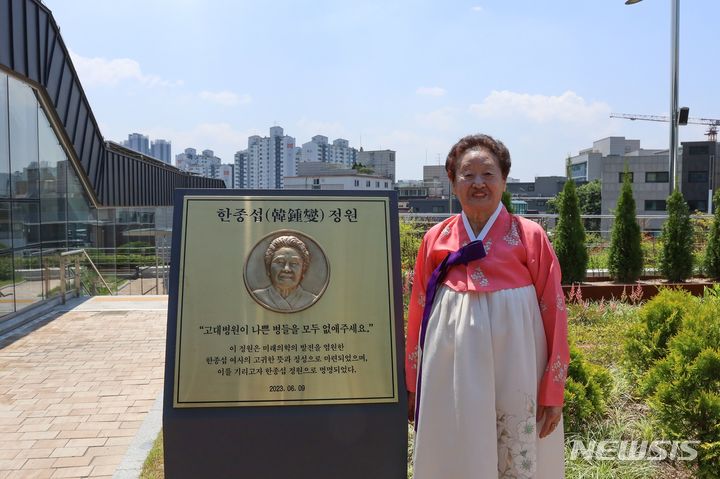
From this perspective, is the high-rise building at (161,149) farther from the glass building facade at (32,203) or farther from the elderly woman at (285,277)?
the elderly woman at (285,277)

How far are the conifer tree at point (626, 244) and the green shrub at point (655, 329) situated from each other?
5776 millimetres

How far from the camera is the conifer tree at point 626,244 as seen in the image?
9.98 metres

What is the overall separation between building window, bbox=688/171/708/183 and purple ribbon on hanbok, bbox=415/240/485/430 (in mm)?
52395

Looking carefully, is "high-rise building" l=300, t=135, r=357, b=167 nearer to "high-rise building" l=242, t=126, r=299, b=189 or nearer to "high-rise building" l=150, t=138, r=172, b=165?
"high-rise building" l=242, t=126, r=299, b=189

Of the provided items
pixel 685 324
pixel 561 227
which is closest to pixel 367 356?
pixel 685 324

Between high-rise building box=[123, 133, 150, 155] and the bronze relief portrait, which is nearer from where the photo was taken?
the bronze relief portrait

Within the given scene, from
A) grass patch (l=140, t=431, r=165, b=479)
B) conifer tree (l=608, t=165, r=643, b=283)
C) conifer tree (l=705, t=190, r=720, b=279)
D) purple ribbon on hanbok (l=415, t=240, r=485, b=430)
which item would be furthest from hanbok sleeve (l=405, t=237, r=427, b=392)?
conifer tree (l=705, t=190, r=720, b=279)

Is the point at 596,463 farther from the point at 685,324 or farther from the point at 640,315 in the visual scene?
the point at 640,315

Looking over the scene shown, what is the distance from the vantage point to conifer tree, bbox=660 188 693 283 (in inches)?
396

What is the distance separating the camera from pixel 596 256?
12109mm

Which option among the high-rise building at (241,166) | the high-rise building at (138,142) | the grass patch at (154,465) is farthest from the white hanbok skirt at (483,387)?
the high-rise building at (138,142)

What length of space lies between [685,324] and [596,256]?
8844 mm

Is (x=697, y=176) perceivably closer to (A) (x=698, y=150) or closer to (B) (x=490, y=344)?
(A) (x=698, y=150)

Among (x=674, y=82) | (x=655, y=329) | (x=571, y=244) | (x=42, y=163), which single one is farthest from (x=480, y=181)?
(x=674, y=82)
